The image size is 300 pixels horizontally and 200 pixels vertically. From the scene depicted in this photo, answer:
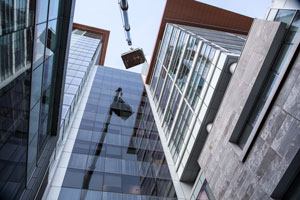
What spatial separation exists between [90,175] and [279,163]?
15.7 metres

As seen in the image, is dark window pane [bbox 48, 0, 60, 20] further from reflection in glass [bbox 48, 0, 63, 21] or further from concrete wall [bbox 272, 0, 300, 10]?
concrete wall [bbox 272, 0, 300, 10]

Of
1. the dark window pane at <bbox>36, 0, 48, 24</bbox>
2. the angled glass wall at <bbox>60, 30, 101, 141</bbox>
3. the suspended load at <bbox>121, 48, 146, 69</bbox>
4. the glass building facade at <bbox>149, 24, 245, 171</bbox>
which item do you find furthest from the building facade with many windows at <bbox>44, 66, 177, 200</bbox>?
the dark window pane at <bbox>36, 0, 48, 24</bbox>

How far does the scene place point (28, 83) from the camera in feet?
31.4

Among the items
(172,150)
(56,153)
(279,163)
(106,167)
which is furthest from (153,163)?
(279,163)

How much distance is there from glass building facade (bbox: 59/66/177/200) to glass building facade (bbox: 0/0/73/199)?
5.85 m

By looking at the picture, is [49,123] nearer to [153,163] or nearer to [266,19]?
[153,163]

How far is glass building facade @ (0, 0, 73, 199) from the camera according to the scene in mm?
7281

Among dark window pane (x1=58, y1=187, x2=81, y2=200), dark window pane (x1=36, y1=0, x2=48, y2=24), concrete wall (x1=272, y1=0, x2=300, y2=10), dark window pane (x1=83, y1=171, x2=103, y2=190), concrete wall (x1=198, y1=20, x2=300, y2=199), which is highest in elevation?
concrete wall (x1=272, y1=0, x2=300, y2=10)

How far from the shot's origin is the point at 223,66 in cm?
1738

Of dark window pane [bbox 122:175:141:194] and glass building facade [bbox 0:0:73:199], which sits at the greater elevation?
glass building facade [bbox 0:0:73:199]

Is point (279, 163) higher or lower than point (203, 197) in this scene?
higher

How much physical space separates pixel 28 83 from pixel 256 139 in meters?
11.2

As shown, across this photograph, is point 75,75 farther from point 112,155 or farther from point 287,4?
point 287,4

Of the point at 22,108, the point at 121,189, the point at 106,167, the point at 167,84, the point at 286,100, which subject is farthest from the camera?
the point at 167,84
